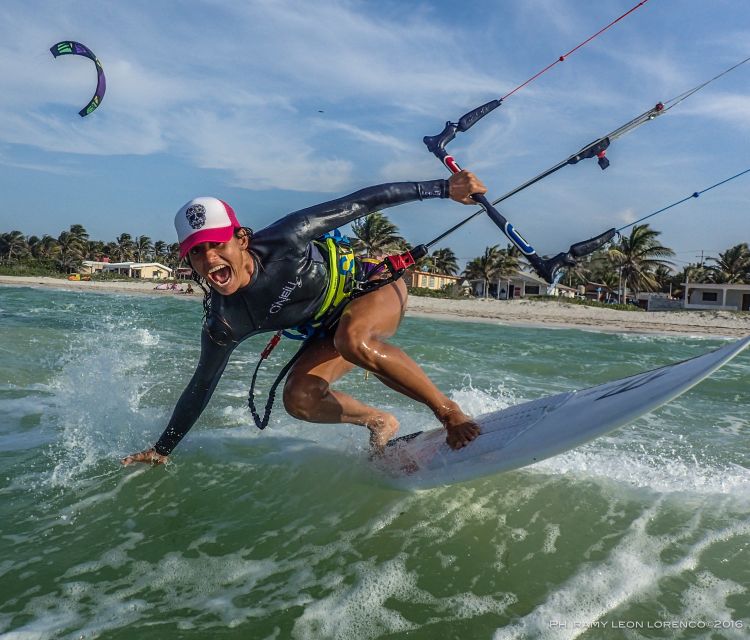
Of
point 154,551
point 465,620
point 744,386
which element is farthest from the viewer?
point 744,386

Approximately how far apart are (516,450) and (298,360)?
1535mm

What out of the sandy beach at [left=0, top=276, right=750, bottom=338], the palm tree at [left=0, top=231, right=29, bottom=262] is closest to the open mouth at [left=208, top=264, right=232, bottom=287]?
the sandy beach at [left=0, top=276, right=750, bottom=338]

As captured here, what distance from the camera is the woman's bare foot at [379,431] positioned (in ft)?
13.2

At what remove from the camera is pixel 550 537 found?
293 cm

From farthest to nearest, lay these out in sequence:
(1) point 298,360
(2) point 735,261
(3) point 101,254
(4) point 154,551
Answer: (3) point 101,254 < (2) point 735,261 < (1) point 298,360 < (4) point 154,551

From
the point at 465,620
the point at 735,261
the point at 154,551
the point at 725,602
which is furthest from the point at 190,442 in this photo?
the point at 735,261

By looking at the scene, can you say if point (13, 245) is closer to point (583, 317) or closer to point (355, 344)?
point (583, 317)

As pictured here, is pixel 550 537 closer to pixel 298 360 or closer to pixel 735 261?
pixel 298 360

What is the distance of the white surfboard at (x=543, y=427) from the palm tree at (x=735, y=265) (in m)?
59.8

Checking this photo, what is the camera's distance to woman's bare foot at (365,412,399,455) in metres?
4.01

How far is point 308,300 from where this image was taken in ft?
11.4

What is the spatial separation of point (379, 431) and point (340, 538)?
3.95 feet

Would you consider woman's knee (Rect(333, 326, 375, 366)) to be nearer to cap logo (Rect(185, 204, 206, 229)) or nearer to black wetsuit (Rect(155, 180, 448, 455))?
black wetsuit (Rect(155, 180, 448, 455))

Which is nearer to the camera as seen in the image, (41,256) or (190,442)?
(190,442)
